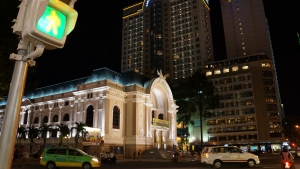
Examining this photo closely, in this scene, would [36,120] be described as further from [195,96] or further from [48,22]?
[48,22]

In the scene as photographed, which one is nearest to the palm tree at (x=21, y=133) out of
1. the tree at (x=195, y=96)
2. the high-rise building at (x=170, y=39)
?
the tree at (x=195, y=96)

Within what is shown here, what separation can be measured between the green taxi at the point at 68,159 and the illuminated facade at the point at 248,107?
192 feet

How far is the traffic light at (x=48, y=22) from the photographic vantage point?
311 centimetres

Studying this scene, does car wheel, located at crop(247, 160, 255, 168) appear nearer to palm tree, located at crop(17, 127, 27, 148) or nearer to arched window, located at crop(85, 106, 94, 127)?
arched window, located at crop(85, 106, 94, 127)

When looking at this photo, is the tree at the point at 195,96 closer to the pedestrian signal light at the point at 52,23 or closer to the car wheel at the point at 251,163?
the car wheel at the point at 251,163

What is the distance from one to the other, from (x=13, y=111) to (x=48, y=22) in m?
1.29

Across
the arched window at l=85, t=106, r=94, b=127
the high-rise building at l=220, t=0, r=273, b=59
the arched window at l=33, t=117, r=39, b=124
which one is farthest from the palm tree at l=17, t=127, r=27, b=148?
the high-rise building at l=220, t=0, r=273, b=59

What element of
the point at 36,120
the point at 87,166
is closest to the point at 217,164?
the point at 87,166

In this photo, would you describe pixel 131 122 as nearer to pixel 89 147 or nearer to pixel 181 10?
pixel 89 147

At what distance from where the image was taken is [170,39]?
105 meters

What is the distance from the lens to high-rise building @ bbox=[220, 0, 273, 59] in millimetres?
101375

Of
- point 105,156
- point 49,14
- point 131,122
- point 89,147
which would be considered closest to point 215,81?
point 131,122

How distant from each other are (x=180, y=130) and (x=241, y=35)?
53.7 metres

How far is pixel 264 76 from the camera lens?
78625mm
